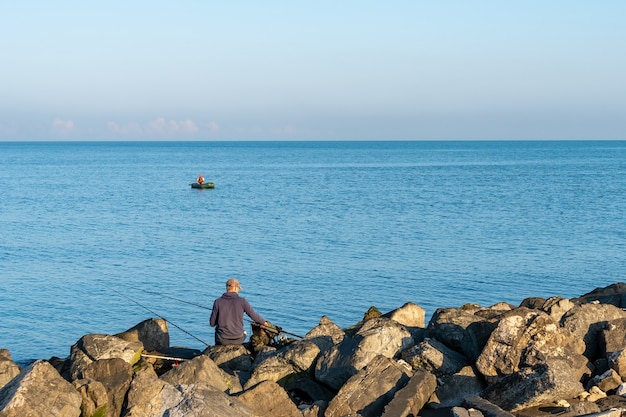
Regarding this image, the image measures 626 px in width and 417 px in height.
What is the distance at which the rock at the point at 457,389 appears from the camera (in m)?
10.9

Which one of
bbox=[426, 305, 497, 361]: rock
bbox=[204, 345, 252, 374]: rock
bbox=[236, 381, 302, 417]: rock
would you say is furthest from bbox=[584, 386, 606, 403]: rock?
bbox=[204, 345, 252, 374]: rock

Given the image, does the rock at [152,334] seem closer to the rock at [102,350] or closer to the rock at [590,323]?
the rock at [102,350]

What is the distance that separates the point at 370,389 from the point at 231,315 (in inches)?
168

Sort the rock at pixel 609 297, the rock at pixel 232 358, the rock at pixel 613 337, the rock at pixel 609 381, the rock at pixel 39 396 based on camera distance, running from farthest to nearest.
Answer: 1. the rock at pixel 609 297
2. the rock at pixel 232 358
3. the rock at pixel 613 337
4. the rock at pixel 609 381
5. the rock at pixel 39 396

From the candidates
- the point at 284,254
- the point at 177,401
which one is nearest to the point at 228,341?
the point at 177,401

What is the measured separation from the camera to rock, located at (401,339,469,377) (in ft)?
39.7

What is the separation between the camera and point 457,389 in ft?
36.6

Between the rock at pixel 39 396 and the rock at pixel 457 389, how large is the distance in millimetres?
4432

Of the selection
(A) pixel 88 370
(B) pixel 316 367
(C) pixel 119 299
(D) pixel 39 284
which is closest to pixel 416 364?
(B) pixel 316 367

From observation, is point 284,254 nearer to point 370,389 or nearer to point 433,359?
point 433,359

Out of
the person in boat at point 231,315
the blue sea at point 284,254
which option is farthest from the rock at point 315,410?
the blue sea at point 284,254

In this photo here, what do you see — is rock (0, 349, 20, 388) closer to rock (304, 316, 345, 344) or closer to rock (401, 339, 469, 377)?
rock (304, 316, 345, 344)

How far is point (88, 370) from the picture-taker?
11375mm

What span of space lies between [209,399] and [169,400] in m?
0.50
